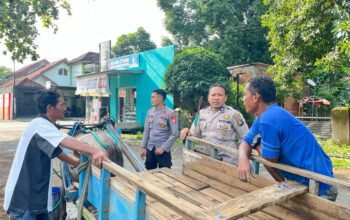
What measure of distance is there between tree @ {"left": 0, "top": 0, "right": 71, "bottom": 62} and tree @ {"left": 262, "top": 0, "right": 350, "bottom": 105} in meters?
7.30

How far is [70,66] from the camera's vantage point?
112ft

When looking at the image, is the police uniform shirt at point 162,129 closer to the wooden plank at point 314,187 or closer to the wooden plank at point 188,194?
the wooden plank at point 188,194

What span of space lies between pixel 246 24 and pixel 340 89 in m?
6.74

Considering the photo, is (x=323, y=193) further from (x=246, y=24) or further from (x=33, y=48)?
(x=246, y=24)

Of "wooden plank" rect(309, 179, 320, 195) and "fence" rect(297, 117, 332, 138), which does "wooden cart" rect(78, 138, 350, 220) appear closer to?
"wooden plank" rect(309, 179, 320, 195)

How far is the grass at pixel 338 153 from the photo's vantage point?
7105 millimetres

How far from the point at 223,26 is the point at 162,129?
1599cm

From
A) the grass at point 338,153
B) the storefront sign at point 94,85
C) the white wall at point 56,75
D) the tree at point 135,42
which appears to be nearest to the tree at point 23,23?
the storefront sign at point 94,85

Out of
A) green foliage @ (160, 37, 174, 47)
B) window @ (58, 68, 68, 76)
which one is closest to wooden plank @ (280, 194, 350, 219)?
green foliage @ (160, 37, 174, 47)

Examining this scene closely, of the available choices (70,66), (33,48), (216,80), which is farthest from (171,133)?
(70,66)

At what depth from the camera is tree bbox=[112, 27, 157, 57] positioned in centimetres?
2741

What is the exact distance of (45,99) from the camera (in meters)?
2.41

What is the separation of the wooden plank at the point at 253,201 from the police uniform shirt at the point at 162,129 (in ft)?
7.68

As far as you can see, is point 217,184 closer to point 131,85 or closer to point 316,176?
point 316,176
